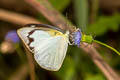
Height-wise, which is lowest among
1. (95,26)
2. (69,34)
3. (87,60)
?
(87,60)

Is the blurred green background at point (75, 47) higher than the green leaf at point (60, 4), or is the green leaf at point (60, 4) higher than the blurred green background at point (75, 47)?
the green leaf at point (60, 4)

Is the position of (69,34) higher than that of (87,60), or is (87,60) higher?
(69,34)

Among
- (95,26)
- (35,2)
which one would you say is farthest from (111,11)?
(35,2)

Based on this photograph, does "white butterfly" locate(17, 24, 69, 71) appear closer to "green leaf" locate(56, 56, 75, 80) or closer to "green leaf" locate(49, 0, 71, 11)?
"green leaf" locate(56, 56, 75, 80)

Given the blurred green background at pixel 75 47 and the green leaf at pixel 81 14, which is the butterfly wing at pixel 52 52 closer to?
the blurred green background at pixel 75 47

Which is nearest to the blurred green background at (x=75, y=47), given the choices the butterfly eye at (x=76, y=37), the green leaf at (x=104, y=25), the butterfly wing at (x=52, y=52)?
the green leaf at (x=104, y=25)

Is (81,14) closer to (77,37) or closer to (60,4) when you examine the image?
(60,4)

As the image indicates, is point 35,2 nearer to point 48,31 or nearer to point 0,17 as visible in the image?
point 48,31
